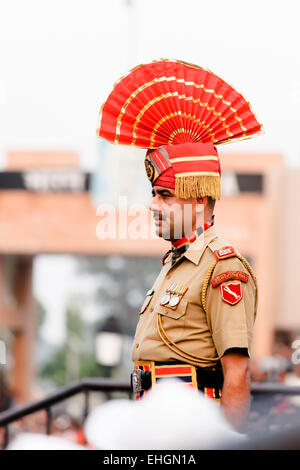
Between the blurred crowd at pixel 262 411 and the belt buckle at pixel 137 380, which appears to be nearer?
the belt buckle at pixel 137 380

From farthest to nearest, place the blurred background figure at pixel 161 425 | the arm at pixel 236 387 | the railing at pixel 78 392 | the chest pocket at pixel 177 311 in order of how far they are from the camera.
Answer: the railing at pixel 78 392 → the chest pocket at pixel 177 311 → the arm at pixel 236 387 → the blurred background figure at pixel 161 425

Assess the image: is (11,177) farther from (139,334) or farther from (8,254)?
(139,334)

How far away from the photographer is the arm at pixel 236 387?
183 centimetres

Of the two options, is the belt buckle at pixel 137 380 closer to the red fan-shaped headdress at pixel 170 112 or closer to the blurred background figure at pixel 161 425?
the red fan-shaped headdress at pixel 170 112

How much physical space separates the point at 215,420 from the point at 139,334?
85 centimetres

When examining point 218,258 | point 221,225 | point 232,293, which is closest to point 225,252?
point 218,258

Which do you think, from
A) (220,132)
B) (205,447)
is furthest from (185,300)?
(205,447)

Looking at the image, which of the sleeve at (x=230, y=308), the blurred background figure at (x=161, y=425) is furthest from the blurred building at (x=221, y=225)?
the blurred background figure at (x=161, y=425)

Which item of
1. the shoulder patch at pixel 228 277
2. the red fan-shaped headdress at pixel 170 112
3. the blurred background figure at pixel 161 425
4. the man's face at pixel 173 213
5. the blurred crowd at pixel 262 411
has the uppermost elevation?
the red fan-shaped headdress at pixel 170 112

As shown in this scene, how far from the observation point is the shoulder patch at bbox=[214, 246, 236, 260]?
6.72 ft

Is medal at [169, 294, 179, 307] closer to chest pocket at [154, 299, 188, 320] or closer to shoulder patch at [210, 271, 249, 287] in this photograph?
chest pocket at [154, 299, 188, 320]

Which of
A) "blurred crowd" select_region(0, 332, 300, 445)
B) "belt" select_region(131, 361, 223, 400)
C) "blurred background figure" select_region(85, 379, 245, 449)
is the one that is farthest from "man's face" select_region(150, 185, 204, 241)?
"blurred background figure" select_region(85, 379, 245, 449)

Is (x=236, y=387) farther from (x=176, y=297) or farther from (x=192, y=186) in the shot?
(x=192, y=186)

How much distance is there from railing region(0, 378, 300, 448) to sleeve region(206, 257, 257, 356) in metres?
1.54
